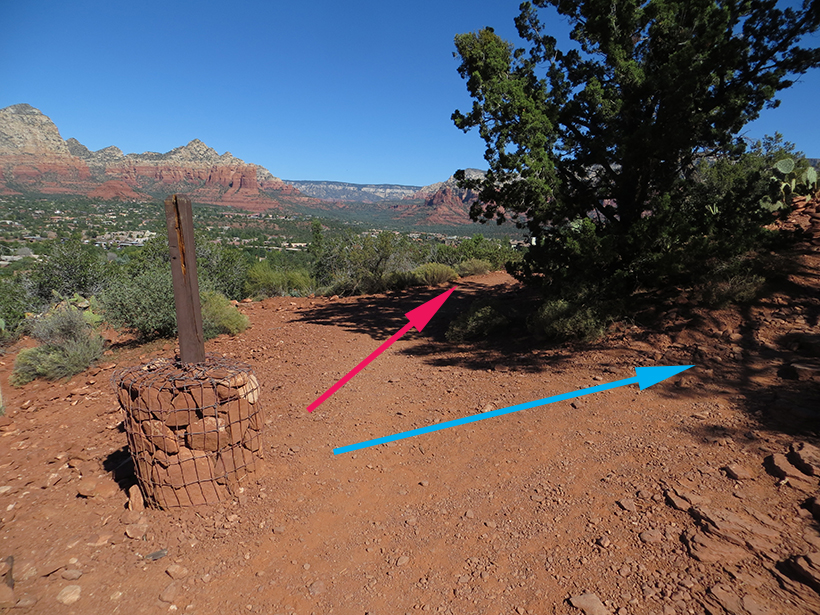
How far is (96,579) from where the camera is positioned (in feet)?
10.4

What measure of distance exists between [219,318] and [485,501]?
25.6ft

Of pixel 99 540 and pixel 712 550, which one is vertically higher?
pixel 712 550

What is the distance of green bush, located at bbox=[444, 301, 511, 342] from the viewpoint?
345 inches

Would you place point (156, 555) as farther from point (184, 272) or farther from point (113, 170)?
point (113, 170)

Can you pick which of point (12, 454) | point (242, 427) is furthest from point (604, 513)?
point (12, 454)

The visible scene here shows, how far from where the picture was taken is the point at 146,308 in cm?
909

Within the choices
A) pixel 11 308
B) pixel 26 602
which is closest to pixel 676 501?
pixel 26 602

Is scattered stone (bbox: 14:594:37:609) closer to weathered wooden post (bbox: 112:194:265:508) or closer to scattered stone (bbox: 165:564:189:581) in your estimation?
scattered stone (bbox: 165:564:189:581)

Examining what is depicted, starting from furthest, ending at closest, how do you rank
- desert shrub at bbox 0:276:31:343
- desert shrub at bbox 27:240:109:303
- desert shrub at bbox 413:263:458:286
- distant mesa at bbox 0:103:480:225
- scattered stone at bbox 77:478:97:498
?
1. distant mesa at bbox 0:103:480:225
2. desert shrub at bbox 413:263:458:286
3. desert shrub at bbox 27:240:109:303
4. desert shrub at bbox 0:276:31:343
5. scattered stone at bbox 77:478:97:498

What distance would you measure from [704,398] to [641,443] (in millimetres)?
1213

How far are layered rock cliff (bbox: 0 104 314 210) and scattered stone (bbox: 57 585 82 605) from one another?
399 ft

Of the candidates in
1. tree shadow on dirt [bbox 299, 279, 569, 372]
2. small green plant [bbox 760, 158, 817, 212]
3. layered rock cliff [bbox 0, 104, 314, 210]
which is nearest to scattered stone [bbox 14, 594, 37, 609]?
tree shadow on dirt [bbox 299, 279, 569, 372]

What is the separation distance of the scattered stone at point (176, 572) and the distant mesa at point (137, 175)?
362 feet

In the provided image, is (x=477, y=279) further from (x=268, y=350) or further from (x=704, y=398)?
(x=704, y=398)
